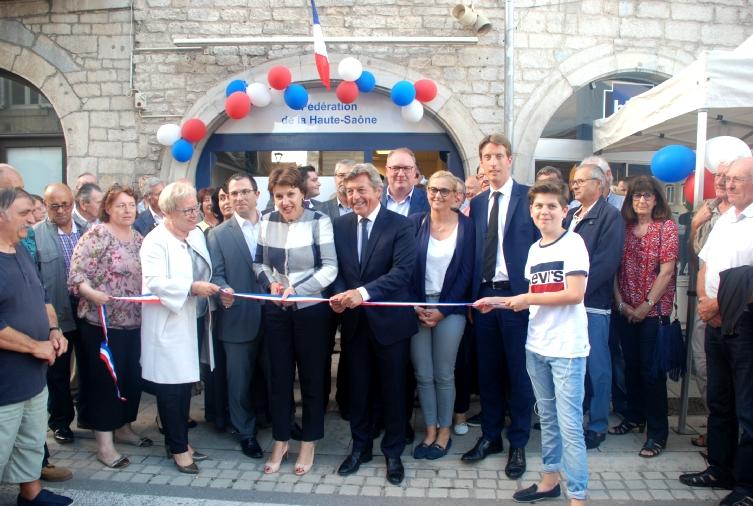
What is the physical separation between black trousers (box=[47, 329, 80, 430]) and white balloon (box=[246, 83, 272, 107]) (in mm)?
4308

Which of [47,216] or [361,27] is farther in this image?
[361,27]

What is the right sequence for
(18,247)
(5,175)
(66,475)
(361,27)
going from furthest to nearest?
1. (361,27)
2. (5,175)
3. (66,475)
4. (18,247)

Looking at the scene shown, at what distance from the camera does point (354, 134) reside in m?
8.38

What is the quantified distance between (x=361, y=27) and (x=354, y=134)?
1444 millimetres

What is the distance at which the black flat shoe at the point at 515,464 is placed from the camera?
12.9 ft

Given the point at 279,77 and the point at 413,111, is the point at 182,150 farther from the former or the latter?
the point at 413,111

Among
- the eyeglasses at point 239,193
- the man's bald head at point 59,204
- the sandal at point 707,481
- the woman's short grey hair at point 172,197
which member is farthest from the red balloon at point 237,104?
Answer: the sandal at point 707,481

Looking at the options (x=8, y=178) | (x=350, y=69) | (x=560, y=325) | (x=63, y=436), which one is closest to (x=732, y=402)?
(x=560, y=325)

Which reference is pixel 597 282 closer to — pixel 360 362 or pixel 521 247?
pixel 521 247

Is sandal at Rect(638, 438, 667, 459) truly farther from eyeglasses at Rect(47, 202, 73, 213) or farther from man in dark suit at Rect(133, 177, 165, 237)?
eyeglasses at Rect(47, 202, 73, 213)

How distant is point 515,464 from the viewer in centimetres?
397

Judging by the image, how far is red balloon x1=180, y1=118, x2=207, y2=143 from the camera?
7887 millimetres

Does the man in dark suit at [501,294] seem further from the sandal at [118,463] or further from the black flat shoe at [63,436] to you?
the black flat shoe at [63,436]

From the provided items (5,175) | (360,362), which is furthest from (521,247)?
(5,175)
